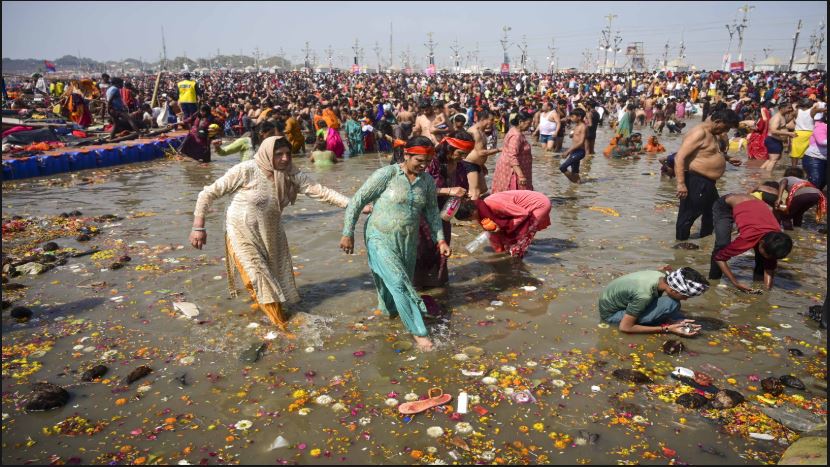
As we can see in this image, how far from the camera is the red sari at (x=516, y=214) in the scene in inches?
221

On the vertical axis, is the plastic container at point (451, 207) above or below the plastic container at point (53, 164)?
above

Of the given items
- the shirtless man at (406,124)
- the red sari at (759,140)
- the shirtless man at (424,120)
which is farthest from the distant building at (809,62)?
the shirtless man at (424,120)

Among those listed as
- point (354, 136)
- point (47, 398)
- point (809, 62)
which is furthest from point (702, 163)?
point (809, 62)

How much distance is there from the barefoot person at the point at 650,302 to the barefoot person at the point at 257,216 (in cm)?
274

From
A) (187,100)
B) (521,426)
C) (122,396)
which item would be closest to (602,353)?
(521,426)

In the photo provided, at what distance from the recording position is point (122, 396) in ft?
11.5

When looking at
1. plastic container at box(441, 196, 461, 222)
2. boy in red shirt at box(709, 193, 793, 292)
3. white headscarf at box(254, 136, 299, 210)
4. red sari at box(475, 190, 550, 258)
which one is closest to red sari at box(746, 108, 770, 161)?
boy in red shirt at box(709, 193, 793, 292)

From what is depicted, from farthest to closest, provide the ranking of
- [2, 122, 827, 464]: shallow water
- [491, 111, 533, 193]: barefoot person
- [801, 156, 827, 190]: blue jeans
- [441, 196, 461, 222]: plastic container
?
[801, 156, 827, 190]: blue jeans
[491, 111, 533, 193]: barefoot person
[441, 196, 461, 222]: plastic container
[2, 122, 827, 464]: shallow water

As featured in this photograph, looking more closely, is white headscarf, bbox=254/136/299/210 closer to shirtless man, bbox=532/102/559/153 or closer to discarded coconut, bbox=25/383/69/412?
discarded coconut, bbox=25/383/69/412

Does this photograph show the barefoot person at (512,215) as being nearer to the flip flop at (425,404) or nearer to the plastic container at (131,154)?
the flip flop at (425,404)

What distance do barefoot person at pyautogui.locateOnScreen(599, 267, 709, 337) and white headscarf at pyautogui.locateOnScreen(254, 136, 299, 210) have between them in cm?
283

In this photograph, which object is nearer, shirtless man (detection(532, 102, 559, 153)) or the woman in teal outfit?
the woman in teal outfit

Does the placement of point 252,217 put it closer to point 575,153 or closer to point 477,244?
point 477,244

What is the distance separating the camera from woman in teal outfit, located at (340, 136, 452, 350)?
4.13 metres
